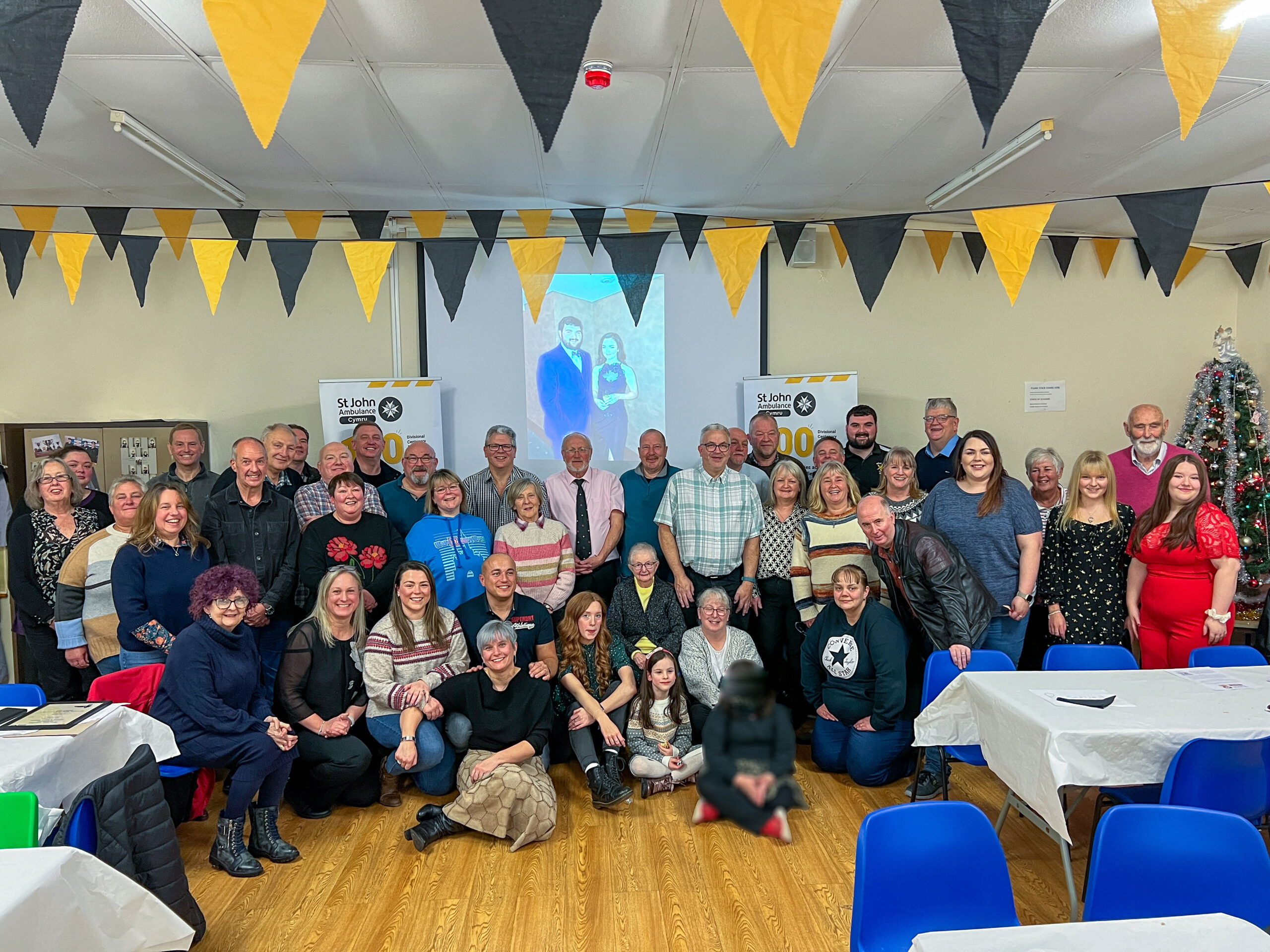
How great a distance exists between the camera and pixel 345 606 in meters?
3.49

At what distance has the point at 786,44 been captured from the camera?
2.13 meters

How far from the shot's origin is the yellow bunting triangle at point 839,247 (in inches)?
219

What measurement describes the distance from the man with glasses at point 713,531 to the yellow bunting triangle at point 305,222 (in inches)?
112

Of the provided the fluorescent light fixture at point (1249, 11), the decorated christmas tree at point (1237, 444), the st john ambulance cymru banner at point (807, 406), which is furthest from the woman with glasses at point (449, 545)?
the decorated christmas tree at point (1237, 444)

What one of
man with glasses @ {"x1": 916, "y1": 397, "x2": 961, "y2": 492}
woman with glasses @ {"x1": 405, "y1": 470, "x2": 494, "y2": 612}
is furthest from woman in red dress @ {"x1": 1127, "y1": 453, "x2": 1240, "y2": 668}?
woman with glasses @ {"x1": 405, "y1": 470, "x2": 494, "y2": 612}

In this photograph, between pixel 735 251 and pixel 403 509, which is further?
pixel 403 509

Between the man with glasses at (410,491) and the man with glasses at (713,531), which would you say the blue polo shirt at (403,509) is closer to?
the man with glasses at (410,491)

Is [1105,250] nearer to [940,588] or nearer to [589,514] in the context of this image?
[940,588]

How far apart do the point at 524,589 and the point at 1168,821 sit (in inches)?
112

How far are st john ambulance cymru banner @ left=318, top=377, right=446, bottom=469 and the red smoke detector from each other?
8.50 ft

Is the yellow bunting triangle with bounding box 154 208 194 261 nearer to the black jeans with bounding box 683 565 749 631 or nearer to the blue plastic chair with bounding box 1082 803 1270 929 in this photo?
the black jeans with bounding box 683 565 749 631

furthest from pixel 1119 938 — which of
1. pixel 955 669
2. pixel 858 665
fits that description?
pixel 858 665

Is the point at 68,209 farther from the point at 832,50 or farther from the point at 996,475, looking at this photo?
the point at 996,475

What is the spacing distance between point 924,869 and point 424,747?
234 cm
